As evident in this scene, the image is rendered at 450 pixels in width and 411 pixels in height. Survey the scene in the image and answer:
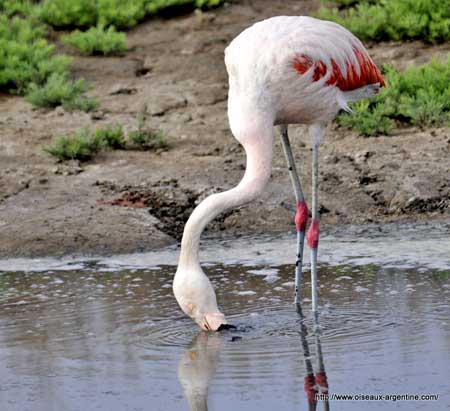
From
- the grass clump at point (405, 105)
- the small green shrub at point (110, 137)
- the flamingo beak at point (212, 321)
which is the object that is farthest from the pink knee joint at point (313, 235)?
the small green shrub at point (110, 137)

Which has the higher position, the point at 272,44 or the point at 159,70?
the point at 272,44

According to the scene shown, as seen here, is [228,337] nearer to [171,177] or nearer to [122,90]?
[171,177]

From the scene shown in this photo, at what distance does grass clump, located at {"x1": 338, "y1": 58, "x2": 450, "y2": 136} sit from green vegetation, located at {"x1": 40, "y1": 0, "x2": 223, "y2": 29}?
327 cm

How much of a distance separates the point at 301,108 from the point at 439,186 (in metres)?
2.46

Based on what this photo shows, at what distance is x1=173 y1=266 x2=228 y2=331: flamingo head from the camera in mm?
5617

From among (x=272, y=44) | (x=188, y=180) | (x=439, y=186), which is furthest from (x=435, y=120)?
(x=272, y=44)

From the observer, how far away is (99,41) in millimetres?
11742

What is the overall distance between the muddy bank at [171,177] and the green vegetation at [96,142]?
0.09 m

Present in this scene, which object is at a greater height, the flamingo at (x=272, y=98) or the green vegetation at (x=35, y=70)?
the flamingo at (x=272, y=98)

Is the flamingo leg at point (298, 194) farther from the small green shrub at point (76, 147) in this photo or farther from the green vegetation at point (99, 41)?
the green vegetation at point (99, 41)

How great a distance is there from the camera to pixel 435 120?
32.0 ft

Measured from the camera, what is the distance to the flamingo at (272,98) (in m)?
5.73

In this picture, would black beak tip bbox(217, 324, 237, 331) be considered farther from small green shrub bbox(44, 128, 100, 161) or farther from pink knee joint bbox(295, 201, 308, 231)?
small green shrub bbox(44, 128, 100, 161)

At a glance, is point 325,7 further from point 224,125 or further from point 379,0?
point 224,125
